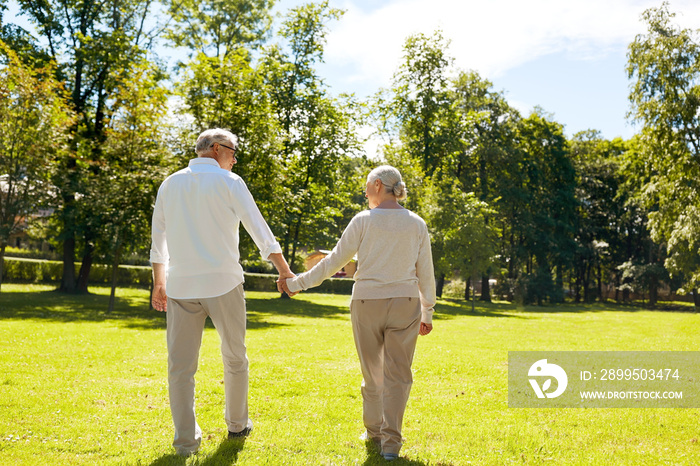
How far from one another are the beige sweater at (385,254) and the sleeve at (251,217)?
486mm

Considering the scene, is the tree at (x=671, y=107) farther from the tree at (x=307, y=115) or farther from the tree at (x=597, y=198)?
the tree at (x=597, y=198)

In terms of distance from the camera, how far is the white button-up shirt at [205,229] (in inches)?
182

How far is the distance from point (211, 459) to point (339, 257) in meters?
1.86

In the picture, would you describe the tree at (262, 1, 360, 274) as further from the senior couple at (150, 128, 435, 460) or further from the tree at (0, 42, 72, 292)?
the senior couple at (150, 128, 435, 460)

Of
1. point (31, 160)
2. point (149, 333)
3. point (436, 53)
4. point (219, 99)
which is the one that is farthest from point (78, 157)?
point (436, 53)

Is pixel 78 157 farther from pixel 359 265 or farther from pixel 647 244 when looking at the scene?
pixel 647 244

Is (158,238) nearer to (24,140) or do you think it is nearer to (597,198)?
(24,140)

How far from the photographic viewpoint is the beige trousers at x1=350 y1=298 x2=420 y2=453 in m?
4.78

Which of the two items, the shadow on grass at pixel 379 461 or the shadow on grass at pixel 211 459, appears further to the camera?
the shadow on grass at pixel 379 461

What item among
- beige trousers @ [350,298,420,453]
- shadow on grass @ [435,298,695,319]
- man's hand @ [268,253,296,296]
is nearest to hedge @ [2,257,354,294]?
shadow on grass @ [435,298,695,319]

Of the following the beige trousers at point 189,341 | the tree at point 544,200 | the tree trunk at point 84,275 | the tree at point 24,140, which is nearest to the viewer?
the beige trousers at point 189,341

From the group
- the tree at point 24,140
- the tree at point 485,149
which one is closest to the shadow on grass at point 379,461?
the tree at point 24,140

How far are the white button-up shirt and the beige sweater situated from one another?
0.62m

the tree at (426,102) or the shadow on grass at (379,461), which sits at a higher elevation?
the tree at (426,102)
